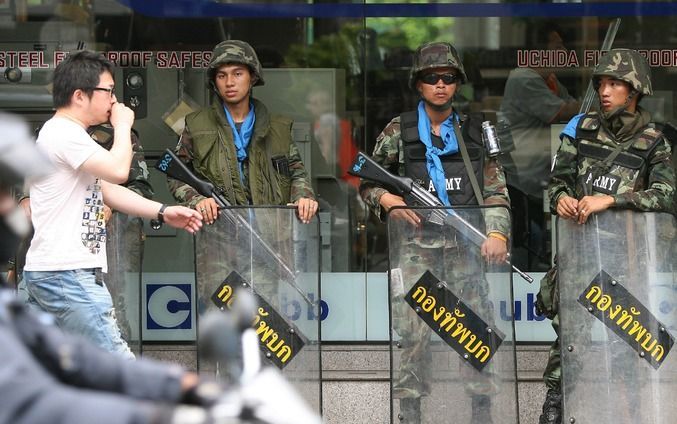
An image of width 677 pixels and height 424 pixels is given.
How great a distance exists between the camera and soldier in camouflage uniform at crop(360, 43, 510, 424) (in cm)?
686

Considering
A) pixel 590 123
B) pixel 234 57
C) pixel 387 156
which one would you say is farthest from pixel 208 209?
pixel 590 123

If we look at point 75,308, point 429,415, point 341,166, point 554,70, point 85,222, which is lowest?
point 429,415

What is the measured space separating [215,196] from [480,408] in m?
1.70

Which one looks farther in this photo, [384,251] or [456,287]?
[384,251]

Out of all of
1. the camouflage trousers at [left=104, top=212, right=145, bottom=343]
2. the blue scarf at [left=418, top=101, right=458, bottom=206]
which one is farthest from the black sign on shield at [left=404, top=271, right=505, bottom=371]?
the camouflage trousers at [left=104, top=212, right=145, bottom=343]

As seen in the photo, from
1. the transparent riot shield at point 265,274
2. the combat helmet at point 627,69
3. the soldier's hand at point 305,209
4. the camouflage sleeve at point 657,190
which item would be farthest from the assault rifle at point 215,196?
the combat helmet at point 627,69

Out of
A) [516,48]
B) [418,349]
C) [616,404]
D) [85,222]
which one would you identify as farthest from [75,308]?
[516,48]

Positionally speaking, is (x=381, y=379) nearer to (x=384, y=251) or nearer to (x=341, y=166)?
(x=384, y=251)

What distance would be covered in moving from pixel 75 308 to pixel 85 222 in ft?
1.20

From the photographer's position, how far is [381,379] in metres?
8.15

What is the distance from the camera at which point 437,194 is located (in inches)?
279

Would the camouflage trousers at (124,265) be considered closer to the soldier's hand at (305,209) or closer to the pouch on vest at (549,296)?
the soldier's hand at (305,209)

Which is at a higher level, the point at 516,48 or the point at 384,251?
the point at 516,48

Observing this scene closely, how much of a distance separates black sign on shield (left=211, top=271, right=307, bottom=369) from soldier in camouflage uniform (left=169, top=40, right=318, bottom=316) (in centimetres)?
8
